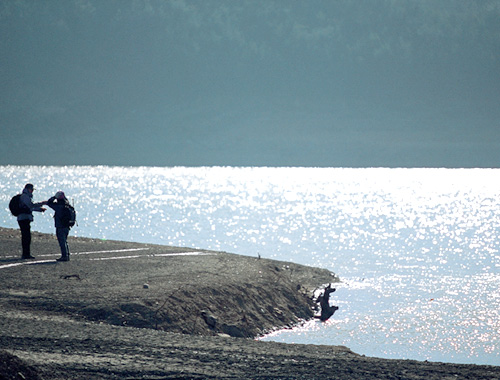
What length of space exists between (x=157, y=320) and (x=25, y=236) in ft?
24.4

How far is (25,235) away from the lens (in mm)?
24078

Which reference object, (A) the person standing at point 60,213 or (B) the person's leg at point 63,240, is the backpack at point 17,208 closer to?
(A) the person standing at point 60,213

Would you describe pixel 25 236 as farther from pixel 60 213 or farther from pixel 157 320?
pixel 157 320

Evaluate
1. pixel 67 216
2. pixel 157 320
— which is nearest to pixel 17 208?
pixel 67 216

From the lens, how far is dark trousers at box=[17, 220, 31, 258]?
23.5 m

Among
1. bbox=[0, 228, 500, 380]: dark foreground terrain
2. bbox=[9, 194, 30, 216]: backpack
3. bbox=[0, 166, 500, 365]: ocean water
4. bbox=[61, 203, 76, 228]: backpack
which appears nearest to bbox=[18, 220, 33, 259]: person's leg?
bbox=[9, 194, 30, 216]: backpack

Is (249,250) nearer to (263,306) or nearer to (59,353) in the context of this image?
(263,306)

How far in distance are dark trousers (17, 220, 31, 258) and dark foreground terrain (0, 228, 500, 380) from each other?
0.47 m

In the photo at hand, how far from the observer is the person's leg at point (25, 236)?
23.5 m

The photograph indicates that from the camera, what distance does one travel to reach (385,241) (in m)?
72.2

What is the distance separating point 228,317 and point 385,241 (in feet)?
170

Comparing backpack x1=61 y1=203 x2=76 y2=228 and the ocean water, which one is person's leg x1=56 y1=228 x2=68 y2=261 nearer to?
backpack x1=61 y1=203 x2=76 y2=228

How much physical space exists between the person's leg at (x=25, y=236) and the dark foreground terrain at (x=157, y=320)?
446mm

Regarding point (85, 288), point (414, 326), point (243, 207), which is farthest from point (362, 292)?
point (243, 207)
